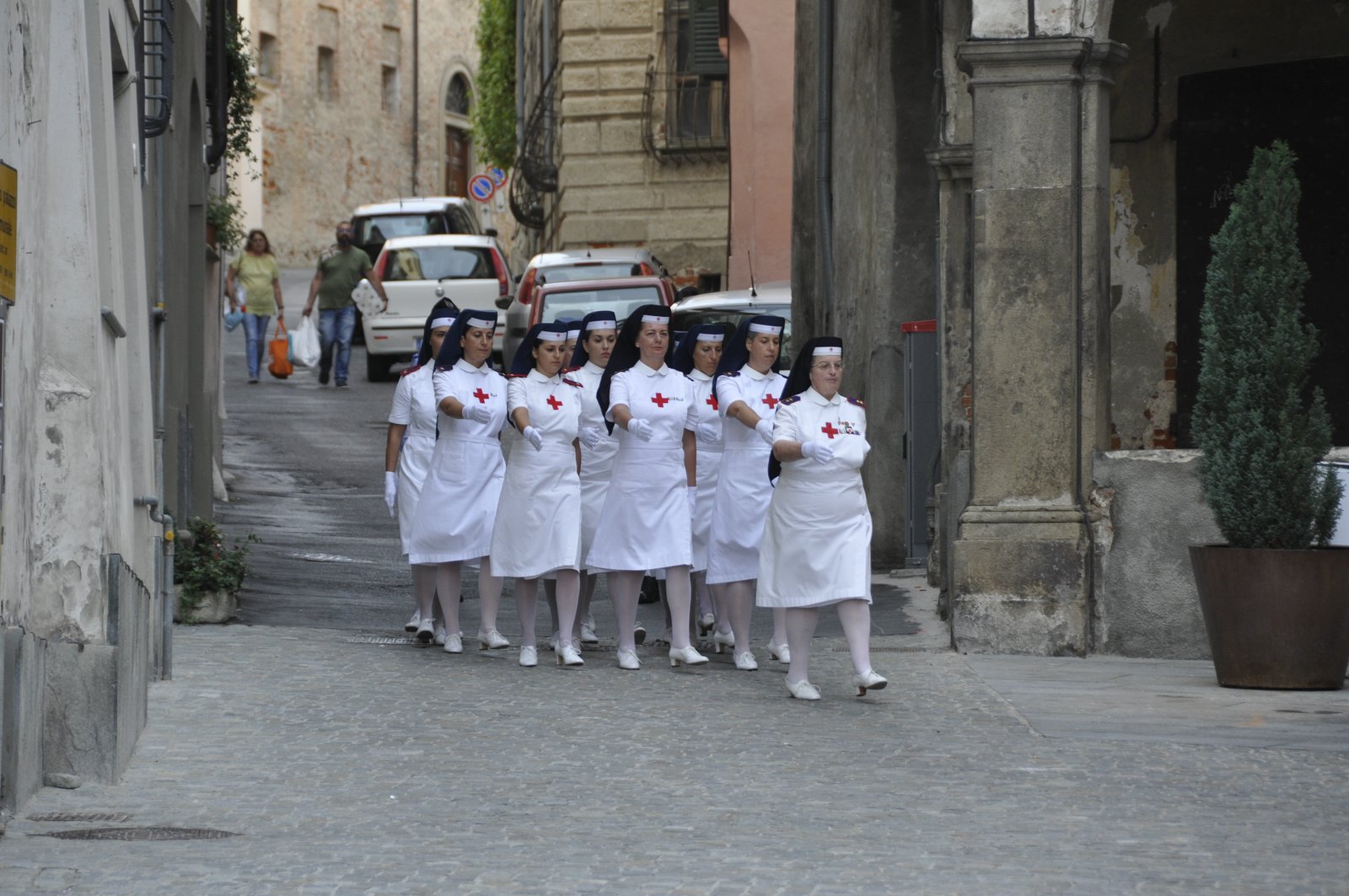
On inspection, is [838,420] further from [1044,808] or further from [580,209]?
[580,209]

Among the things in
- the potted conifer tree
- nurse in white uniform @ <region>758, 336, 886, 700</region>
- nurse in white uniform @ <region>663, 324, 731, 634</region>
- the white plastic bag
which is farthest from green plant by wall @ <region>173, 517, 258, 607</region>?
the white plastic bag

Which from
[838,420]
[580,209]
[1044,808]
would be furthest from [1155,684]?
[580,209]

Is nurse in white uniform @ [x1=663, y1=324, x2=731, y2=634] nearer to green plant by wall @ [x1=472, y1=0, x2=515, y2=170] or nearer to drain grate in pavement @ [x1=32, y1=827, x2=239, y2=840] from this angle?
drain grate in pavement @ [x1=32, y1=827, x2=239, y2=840]

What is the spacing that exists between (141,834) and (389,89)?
66.3 m

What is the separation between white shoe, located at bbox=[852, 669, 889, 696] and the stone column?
1688mm

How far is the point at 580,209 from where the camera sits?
36.6m

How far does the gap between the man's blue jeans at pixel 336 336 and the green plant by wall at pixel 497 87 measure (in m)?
18.5

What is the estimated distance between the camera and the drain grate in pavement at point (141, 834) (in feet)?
23.6

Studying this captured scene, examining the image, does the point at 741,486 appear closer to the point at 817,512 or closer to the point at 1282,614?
the point at 817,512

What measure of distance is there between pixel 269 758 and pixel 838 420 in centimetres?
326

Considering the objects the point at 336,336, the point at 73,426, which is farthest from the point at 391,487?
the point at 336,336

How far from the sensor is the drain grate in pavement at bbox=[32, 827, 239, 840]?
23.6 ft

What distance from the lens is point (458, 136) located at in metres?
74.8

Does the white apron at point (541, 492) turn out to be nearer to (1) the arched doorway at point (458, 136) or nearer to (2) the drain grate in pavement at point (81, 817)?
(2) the drain grate in pavement at point (81, 817)
